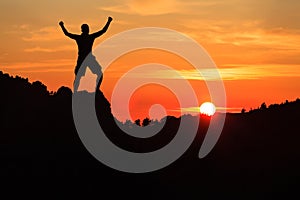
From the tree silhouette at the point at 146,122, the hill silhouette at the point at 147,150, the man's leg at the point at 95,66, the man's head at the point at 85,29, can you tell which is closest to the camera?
the man's head at the point at 85,29

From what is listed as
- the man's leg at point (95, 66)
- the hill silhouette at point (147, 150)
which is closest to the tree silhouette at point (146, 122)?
the hill silhouette at point (147, 150)

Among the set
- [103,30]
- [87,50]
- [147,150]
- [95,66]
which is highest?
[103,30]

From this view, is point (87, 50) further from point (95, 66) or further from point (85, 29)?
point (85, 29)

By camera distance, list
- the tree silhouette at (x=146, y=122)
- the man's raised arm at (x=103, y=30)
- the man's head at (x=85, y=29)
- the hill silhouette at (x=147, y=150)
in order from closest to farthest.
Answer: the man's head at (x=85, y=29)
the man's raised arm at (x=103, y=30)
the hill silhouette at (x=147, y=150)
the tree silhouette at (x=146, y=122)

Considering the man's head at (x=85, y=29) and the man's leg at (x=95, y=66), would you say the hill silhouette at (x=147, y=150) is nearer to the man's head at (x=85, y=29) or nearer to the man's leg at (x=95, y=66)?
the man's leg at (x=95, y=66)

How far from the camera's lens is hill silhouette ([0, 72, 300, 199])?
103ft

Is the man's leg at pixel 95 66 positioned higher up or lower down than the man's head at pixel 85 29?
lower down

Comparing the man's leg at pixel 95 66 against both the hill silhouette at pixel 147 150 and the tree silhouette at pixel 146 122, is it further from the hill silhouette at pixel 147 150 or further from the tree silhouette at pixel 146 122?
the tree silhouette at pixel 146 122

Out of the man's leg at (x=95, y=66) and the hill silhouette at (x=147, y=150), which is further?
the hill silhouette at (x=147, y=150)

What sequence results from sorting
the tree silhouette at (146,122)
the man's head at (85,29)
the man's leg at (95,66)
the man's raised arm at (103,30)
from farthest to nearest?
the tree silhouette at (146,122) < the man's raised arm at (103,30) < the man's leg at (95,66) < the man's head at (85,29)

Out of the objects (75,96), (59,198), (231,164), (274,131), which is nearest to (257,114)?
(274,131)

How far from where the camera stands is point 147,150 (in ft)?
130

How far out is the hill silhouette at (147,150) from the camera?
3131cm

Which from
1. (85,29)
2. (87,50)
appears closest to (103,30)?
(85,29)
